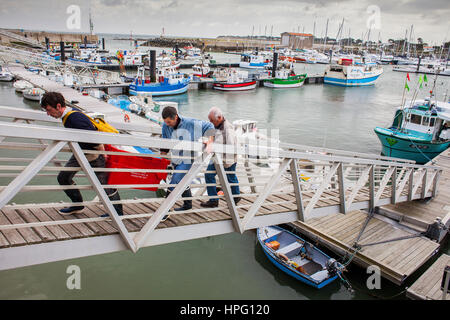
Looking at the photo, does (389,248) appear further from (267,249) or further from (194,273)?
(194,273)

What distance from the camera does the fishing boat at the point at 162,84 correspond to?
32.5 metres

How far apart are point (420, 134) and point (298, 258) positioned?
13088mm

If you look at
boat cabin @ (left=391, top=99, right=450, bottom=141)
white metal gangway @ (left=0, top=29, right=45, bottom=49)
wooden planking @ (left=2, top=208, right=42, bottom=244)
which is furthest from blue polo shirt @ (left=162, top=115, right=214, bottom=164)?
white metal gangway @ (left=0, top=29, right=45, bottom=49)

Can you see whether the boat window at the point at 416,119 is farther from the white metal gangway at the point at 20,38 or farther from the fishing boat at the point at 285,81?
the white metal gangway at the point at 20,38

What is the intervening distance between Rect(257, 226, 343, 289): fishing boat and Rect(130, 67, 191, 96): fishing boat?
27094 mm

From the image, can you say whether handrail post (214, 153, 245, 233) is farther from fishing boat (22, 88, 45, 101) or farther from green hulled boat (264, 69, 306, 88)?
green hulled boat (264, 69, 306, 88)

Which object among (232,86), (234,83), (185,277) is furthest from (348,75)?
(185,277)

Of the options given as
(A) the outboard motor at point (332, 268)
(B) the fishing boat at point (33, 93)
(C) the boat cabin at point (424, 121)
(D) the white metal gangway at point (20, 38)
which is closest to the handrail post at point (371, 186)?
(A) the outboard motor at point (332, 268)

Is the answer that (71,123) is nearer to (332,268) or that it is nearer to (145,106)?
(332,268)

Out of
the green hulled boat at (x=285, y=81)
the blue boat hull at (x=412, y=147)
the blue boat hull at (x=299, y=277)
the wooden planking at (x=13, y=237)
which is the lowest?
the blue boat hull at (x=299, y=277)

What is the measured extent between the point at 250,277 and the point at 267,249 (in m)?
0.85

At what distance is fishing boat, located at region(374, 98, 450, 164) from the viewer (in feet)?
53.4

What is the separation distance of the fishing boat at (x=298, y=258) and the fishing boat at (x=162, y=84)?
27094mm
